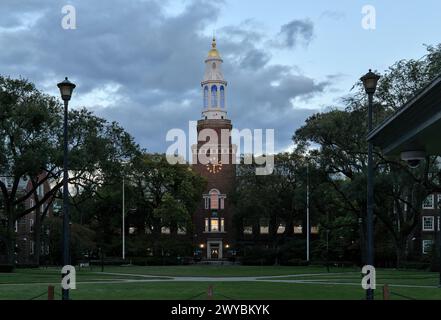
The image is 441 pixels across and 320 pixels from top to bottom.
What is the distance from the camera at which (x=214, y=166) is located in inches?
3981

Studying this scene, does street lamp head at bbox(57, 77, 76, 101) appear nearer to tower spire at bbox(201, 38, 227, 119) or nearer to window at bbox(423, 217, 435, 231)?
window at bbox(423, 217, 435, 231)

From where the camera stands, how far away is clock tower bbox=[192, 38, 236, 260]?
102 meters

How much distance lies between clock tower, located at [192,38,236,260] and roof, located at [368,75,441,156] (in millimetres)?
81620

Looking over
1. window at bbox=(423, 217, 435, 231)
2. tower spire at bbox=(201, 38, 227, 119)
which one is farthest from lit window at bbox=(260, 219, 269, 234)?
window at bbox=(423, 217, 435, 231)

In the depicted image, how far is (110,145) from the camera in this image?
54.5 metres

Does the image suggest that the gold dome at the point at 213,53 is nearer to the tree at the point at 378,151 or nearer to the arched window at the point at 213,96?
the arched window at the point at 213,96

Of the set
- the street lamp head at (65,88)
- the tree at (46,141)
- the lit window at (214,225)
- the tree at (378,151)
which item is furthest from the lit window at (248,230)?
the street lamp head at (65,88)

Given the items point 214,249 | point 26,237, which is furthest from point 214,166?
point 26,237

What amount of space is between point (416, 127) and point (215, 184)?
88563 mm

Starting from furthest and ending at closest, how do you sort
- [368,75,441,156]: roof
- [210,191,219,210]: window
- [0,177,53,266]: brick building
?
[210,191,219,210]: window < [0,177,53,266]: brick building < [368,75,441,156]: roof

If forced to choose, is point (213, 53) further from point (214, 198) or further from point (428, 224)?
point (428, 224)

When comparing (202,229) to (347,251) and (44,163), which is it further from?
(44,163)

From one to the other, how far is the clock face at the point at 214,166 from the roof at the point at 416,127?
81.8m
